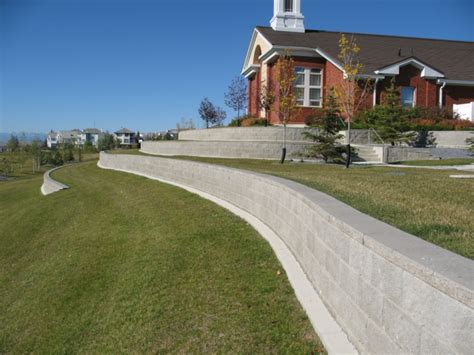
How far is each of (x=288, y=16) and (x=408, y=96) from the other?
10.7 meters

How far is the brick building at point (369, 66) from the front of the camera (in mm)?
26875

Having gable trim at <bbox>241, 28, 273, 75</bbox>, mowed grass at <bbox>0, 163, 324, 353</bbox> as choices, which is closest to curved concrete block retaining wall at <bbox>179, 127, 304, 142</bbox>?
gable trim at <bbox>241, 28, 273, 75</bbox>

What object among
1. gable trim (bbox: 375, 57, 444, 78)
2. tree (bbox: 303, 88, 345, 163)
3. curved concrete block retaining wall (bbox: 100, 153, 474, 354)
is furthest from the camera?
gable trim (bbox: 375, 57, 444, 78)

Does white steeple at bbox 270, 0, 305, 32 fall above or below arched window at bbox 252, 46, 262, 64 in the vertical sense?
above

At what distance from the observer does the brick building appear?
2688 centimetres

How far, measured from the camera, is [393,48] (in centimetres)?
3081

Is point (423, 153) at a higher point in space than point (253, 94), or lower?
lower

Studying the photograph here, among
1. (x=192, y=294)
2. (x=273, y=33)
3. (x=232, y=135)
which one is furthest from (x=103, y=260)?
(x=273, y=33)

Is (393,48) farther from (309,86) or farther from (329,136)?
(329,136)

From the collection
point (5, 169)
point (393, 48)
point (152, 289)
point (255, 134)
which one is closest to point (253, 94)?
point (393, 48)

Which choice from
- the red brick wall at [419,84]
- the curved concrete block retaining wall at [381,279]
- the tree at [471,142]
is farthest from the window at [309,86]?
the curved concrete block retaining wall at [381,279]

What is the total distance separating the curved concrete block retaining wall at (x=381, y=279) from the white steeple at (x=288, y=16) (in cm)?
2856

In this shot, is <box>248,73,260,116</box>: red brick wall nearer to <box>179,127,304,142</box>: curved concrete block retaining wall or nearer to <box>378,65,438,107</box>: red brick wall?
<box>179,127,304,142</box>: curved concrete block retaining wall

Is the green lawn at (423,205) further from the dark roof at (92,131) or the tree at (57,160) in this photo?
the dark roof at (92,131)
